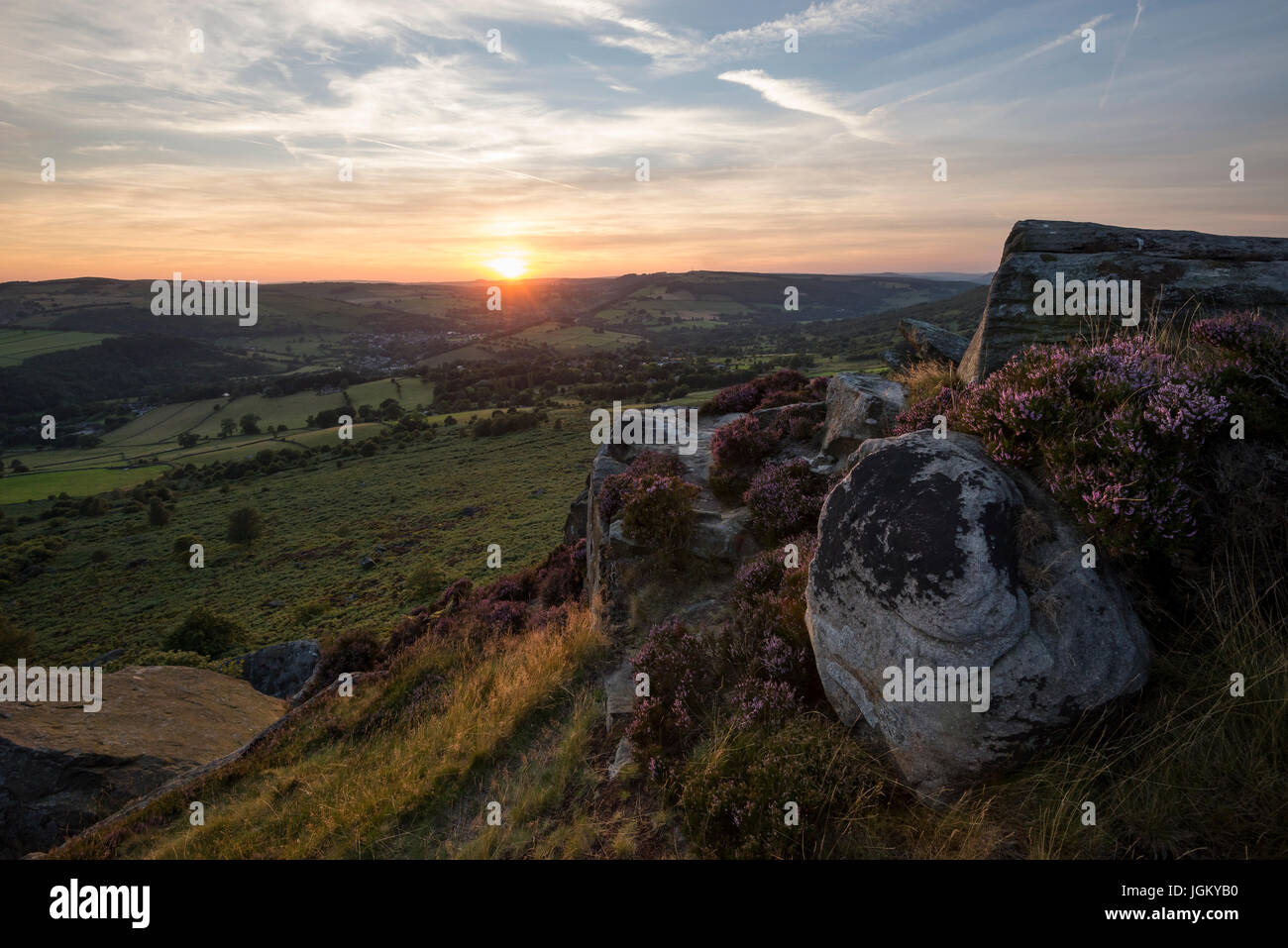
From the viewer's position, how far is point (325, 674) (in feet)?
55.1

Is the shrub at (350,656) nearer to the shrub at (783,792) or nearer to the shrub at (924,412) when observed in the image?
the shrub at (783,792)

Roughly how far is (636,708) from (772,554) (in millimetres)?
3079

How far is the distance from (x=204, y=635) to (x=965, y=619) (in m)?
49.5

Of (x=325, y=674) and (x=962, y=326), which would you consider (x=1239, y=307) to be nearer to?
(x=325, y=674)

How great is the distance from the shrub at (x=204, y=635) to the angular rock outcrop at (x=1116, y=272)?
4735cm

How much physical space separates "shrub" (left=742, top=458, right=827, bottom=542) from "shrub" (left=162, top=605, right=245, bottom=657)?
43.3 metres

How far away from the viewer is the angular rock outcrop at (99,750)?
11.6 meters

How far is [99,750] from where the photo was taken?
504 inches

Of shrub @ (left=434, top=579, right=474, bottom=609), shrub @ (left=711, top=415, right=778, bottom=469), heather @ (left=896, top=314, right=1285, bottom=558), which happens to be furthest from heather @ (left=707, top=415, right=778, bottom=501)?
shrub @ (left=434, top=579, right=474, bottom=609)

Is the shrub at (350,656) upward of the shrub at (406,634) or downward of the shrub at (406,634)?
downward

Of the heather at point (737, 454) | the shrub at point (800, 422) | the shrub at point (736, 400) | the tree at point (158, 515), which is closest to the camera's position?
the heather at point (737, 454)

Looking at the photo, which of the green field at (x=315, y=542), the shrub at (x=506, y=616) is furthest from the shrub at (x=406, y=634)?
the green field at (x=315, y=542)

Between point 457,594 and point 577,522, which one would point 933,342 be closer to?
point 577,522

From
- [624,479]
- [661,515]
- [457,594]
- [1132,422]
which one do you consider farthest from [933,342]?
[457,594]
